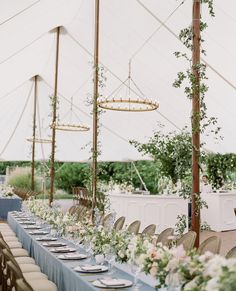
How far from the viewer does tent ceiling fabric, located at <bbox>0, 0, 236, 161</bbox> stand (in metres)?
→ 7.69

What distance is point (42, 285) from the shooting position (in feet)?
14.6

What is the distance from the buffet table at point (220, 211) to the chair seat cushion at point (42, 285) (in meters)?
7.57

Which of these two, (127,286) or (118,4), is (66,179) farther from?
(127,286)

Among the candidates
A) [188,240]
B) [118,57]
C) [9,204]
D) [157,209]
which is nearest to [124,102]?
[118,57]

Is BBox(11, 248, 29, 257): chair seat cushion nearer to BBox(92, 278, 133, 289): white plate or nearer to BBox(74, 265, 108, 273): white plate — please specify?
BBox(74, 265, 108, 273): white plate

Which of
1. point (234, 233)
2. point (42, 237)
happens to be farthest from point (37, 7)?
point (234, 233)

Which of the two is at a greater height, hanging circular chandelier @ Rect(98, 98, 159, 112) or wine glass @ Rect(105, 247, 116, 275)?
→ hanging circular chandelier @ Rect(98, 98, 159, 112)

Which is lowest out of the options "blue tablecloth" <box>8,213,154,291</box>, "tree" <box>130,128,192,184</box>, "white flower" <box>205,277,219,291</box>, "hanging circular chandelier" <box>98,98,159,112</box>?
"blue tablecloth" <box>8,213,154,291</box>

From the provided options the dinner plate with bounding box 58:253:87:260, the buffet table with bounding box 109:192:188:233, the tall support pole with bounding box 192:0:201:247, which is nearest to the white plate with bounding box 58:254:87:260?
the dinner plate with bounding box 58:253:87:260

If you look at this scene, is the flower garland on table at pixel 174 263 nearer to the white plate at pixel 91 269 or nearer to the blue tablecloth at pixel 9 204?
the white plate at pixel 91 269

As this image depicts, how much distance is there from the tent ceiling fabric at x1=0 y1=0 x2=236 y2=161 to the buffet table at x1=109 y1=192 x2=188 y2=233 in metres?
1.76

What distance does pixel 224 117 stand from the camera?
31.5 feet

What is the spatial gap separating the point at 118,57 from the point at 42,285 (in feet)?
23.7

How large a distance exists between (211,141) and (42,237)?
6.47m
